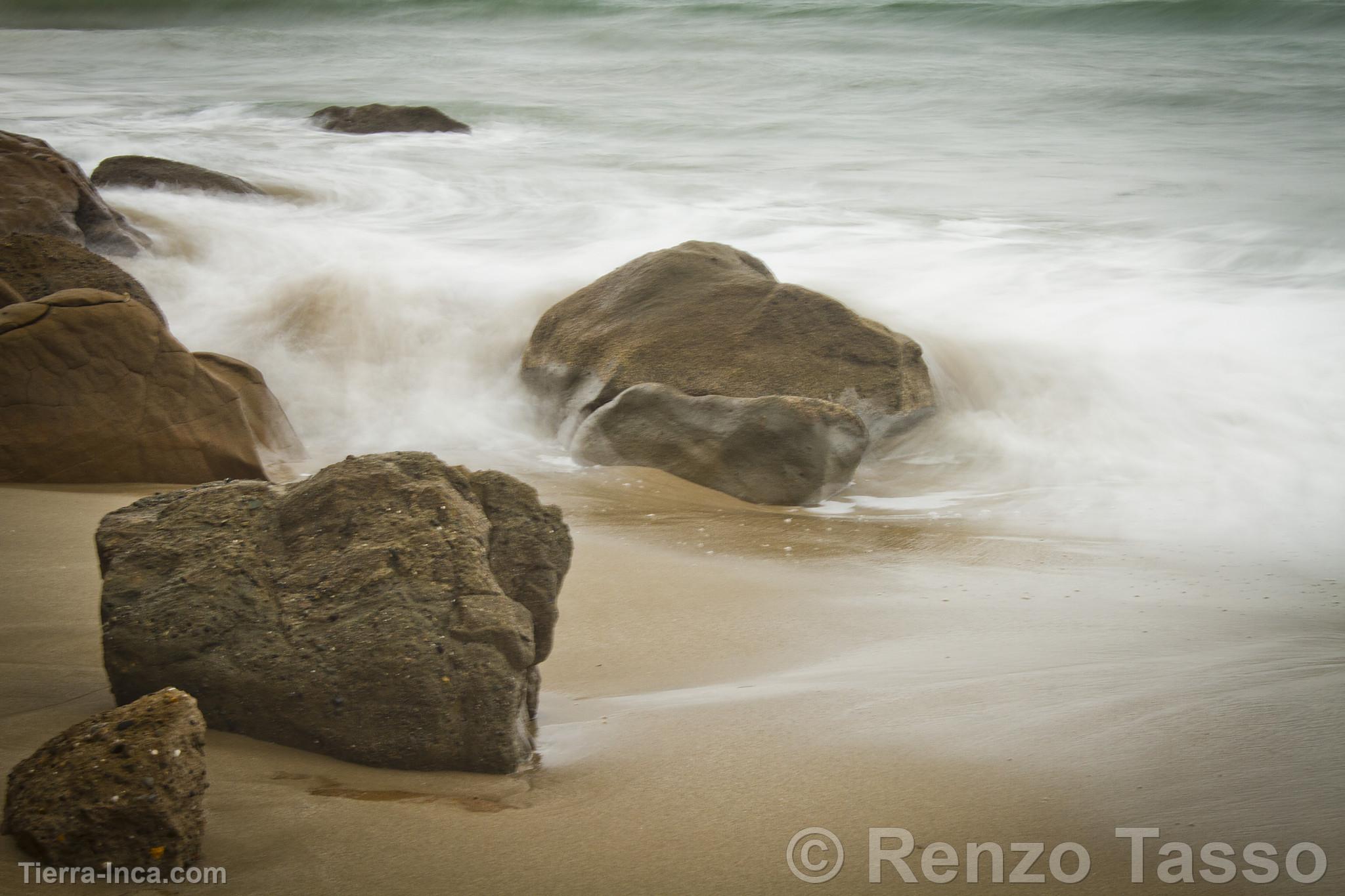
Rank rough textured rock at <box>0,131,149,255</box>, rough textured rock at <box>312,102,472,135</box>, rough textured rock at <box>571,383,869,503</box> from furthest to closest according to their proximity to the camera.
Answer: rough textured rock at <box>312,102,472,135</box>
rough textured rock at <box>0,131,149,255</box>
rough textured rock at <box>571,383,869,503</box>

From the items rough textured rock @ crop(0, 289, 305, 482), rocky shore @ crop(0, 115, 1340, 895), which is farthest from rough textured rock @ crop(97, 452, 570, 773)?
rough textured rock @ crop(0, 289, 305, 482)

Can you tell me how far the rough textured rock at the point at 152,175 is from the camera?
805 cm

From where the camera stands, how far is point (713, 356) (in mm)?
5055

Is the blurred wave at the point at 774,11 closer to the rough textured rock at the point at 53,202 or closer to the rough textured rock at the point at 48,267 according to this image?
the rough textured rock at the point at 53,202

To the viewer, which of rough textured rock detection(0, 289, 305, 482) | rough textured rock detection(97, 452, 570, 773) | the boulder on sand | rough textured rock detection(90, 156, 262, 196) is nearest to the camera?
rough textured rock detection(97, 452, 570, 773)

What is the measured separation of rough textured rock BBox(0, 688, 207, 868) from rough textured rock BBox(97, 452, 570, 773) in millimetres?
379

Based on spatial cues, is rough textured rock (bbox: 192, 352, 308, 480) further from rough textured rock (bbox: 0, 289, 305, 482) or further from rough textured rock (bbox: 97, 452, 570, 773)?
rough textured rock (bbox: 97, 452, 570, 773)

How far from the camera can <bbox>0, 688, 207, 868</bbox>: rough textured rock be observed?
155cm

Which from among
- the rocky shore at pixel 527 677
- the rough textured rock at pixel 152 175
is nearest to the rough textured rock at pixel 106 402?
the rocky shore at pixel 527 677

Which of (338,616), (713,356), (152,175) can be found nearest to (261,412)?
(713,356)

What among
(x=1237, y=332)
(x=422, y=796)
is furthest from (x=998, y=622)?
(x=1237, y=332)

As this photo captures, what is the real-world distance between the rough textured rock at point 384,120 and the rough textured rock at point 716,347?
7991 mm

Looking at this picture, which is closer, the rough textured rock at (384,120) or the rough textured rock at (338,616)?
the rough textured rock at (338,616)

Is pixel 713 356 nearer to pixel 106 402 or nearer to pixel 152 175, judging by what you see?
pixel 106 402
